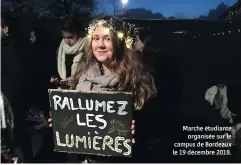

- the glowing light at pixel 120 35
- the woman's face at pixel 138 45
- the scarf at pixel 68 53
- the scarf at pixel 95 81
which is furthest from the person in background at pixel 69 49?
the woman's face at pixel 138 45

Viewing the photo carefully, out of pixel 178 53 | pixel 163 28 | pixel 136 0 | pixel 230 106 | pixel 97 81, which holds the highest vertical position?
pixel 136 0

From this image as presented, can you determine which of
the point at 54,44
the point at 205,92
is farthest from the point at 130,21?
the point at 205,92

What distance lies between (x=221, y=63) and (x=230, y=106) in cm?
34

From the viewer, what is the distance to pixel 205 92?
108 inches

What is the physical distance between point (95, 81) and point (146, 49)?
0.47 metres

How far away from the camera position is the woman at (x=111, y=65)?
2.72 m

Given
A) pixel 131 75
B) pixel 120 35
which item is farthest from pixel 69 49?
pixel 131 75

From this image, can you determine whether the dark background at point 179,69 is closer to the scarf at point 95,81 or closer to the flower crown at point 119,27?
the flower crown at point 119,27

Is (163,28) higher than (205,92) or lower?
higher

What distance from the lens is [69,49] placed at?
2801 mm

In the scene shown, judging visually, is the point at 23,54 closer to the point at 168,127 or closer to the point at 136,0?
the point at 136,0

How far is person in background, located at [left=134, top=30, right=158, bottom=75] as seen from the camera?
106 inches

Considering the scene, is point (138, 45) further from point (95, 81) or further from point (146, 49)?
point (95, 81)

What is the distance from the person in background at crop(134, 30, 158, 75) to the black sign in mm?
279
